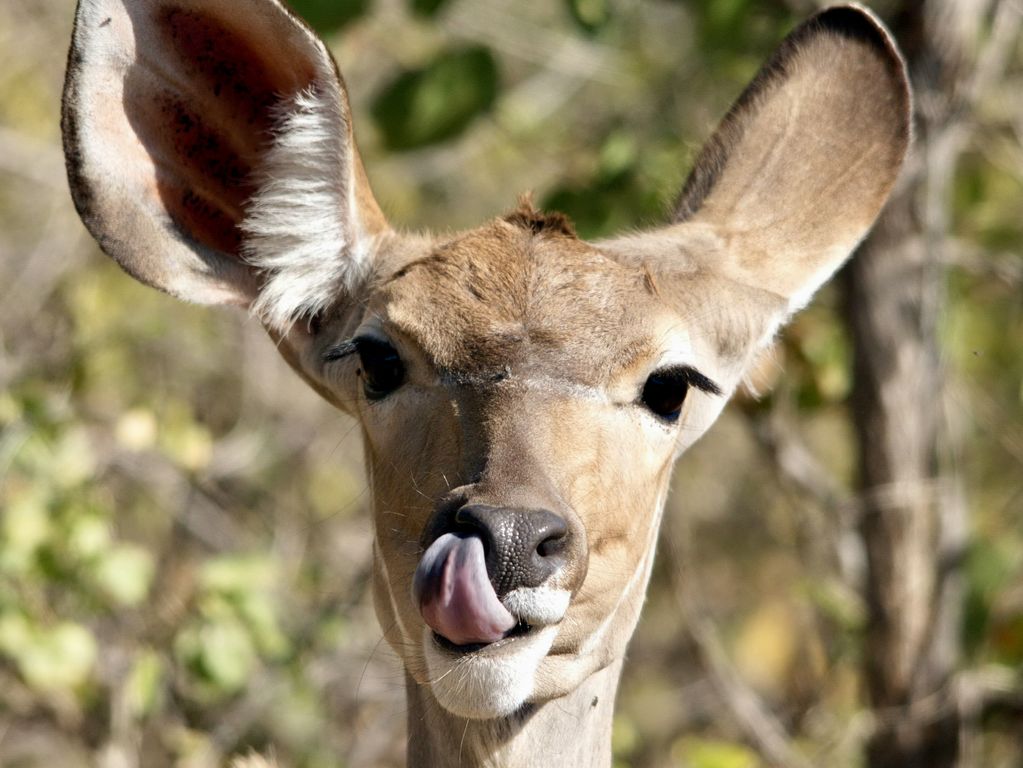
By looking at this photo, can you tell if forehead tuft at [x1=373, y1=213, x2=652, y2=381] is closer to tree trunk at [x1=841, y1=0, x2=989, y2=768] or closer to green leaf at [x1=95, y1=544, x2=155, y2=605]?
green leaf at [x1=95, y1=544, x2=155, y2=605]

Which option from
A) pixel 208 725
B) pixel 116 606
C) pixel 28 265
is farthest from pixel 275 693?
pixel 28 265

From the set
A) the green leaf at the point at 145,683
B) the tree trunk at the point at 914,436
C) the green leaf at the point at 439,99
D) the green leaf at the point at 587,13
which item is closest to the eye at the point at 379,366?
the green leaf at the point at 587,13

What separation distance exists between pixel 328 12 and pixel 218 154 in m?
1.43

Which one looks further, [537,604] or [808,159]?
[808,159]

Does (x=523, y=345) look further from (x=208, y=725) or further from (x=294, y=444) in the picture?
(x=294, y=444)

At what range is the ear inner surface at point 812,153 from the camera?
15.5 ft

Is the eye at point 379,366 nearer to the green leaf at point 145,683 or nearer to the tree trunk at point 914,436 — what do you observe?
the green leaf at point 145,683

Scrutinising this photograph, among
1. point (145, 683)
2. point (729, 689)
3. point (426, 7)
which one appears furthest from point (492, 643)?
point (729, 689)

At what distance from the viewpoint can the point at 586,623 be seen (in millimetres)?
3805

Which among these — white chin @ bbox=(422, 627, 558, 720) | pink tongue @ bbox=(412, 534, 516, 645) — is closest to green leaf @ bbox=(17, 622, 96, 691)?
white chin @ bbox=(422, 627, 558, 720)

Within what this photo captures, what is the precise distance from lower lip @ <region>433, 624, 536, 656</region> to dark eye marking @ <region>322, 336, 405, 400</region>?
0.84 meters

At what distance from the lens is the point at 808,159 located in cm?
482

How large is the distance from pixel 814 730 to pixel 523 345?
16.2ft

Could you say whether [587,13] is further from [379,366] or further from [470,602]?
[470,602]
